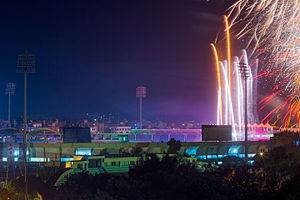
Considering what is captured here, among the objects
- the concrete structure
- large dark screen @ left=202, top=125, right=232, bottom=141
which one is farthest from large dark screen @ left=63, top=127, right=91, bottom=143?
large dark screen @ left=202, top=125, right=232, bottom=141

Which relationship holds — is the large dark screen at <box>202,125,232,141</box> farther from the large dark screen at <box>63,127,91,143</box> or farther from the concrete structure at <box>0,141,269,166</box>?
the large dark screen at <box>63,127,91,143</box>

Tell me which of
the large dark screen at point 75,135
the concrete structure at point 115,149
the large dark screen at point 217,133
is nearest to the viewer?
the large dark screen at point 217,133

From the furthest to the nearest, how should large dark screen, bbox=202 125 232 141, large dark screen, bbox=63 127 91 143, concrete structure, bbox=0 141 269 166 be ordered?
large dark screen, bbox=63 127 91 143
concrete structure, bbox=0 141 269 166
large dark screen, bbox=202 125 232 141

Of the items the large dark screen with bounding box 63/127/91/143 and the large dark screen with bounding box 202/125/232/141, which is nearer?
the large dark screen with bounding box 202/125/232/141

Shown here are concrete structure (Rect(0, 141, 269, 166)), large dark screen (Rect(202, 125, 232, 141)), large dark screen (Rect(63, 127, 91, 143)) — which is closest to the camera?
large dark screen (Rect(202, 125, 232, 141))

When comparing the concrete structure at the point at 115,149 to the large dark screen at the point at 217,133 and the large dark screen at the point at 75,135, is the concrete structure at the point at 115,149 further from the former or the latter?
the large dark screen at the point at 217,133

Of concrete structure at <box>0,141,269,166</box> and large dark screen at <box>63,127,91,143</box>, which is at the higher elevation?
large dark screen at <box>63,127,91,143</box>

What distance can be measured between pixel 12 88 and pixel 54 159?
54.0 meters

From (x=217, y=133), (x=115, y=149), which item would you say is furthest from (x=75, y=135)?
(x=217, y=133)

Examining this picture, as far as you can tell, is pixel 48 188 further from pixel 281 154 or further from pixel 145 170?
pixel 281 154

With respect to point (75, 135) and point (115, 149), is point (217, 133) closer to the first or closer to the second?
point (115, 149)

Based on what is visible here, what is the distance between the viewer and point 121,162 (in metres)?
38.2

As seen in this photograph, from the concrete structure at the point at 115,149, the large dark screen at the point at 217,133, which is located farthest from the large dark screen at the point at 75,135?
the large dark screen at the point at 217,133

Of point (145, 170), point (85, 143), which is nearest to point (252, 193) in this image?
point (145, 170)
